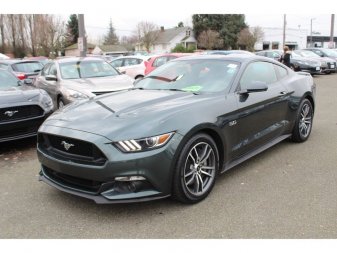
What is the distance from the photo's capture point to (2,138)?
19.0ft

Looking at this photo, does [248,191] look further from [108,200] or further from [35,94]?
[35,94]

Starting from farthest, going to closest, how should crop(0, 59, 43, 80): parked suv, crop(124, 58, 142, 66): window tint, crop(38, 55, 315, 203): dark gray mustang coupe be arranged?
crop(124, 58, 142, 66): window tint < crop(0, 59, 43, 80): parked suv < crop(38, 55, 315, 203): dark gray mustang coupe

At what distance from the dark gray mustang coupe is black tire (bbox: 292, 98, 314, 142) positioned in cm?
55

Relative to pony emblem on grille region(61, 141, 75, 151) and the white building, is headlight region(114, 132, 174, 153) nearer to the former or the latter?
pony emblem on grille region(61, 141, 75, 151)

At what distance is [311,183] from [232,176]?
36.3 inches

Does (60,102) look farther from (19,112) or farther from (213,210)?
(213,210)

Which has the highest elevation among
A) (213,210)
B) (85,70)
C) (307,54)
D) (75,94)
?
(85,70)

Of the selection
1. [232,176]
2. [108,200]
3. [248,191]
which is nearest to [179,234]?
[108,200]

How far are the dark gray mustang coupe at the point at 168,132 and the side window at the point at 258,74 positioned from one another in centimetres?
2

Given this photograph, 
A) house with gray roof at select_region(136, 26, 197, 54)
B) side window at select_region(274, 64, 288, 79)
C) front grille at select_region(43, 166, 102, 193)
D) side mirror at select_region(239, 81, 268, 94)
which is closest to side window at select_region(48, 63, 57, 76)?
side window at select_region(274, 64, 288, 79)

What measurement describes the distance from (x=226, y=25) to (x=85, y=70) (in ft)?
152

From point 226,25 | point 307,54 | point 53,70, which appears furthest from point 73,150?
point 226,25

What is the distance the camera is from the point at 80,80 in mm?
8953

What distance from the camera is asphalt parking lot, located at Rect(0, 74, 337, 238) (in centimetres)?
334
